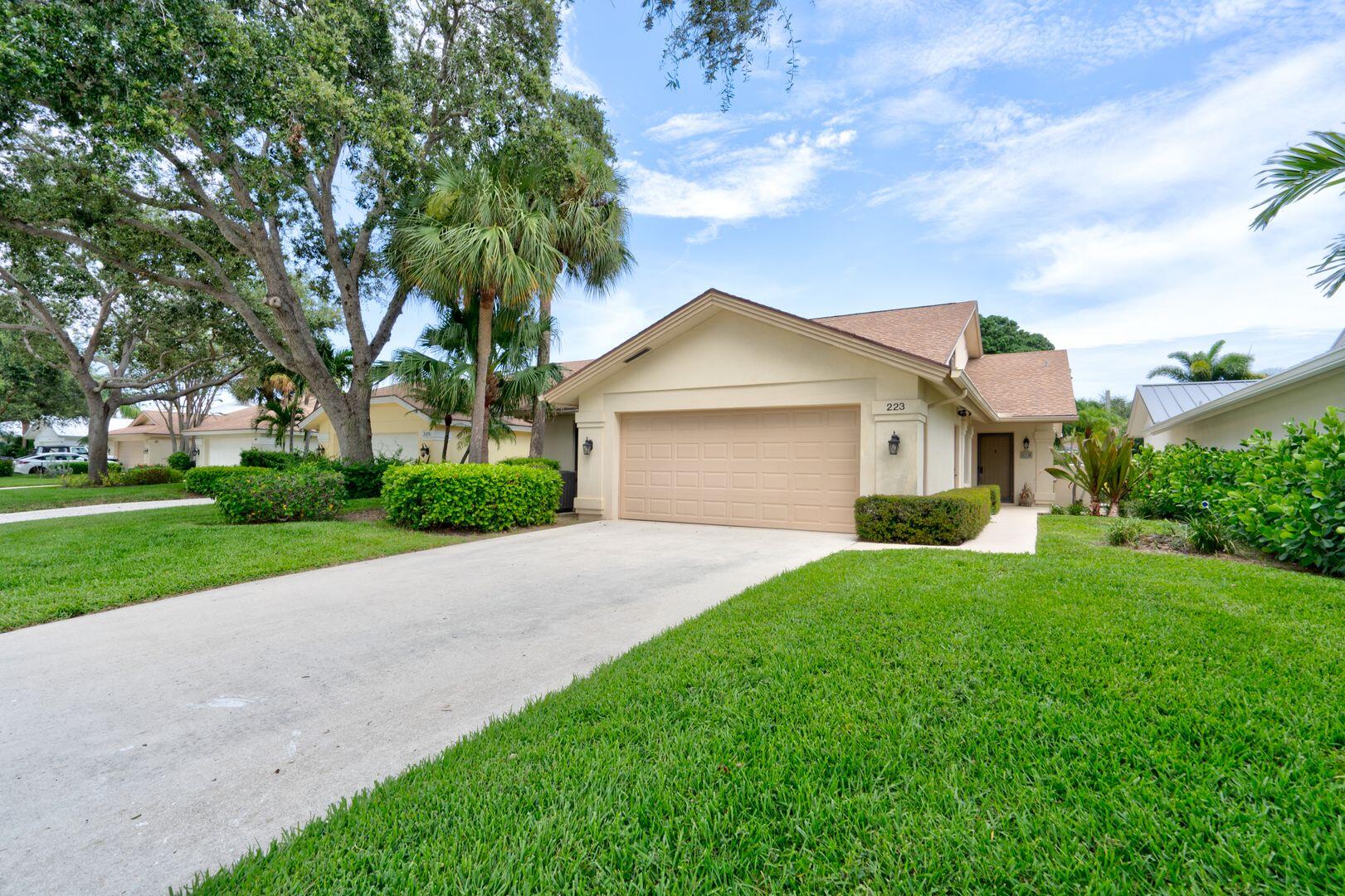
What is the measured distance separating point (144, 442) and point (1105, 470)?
52.1 metres

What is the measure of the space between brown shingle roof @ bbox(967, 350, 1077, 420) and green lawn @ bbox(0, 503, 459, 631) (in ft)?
47.9

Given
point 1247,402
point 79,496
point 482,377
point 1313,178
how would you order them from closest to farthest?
1. point 1313,178
2. point 1247,402
3. point 482,377
4. point 79,496

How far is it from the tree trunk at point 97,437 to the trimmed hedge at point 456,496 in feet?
55.6

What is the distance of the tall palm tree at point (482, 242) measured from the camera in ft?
32.2

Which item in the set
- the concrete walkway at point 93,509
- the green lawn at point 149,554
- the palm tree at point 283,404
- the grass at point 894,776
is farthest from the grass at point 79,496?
the grass at point 894,776

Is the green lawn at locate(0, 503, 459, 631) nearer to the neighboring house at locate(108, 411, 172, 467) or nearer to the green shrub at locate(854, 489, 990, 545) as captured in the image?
the green shrub at locate(854, 489, 990, 545)

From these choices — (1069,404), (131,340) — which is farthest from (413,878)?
(131,340)

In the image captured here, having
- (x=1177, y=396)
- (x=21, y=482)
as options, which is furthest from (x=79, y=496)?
(x=1177, y=396)

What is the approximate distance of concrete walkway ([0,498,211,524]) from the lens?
1235 centimetres

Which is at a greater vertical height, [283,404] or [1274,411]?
[283,404]

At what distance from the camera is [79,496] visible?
16109mm

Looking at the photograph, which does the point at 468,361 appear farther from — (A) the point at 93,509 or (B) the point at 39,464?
(B) the point at 39,464

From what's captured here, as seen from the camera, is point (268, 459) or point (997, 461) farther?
point (268, 459)

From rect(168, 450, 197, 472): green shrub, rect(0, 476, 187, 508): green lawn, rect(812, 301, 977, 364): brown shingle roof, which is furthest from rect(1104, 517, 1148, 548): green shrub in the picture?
rect(168, 450, 197, 472): green shrub
